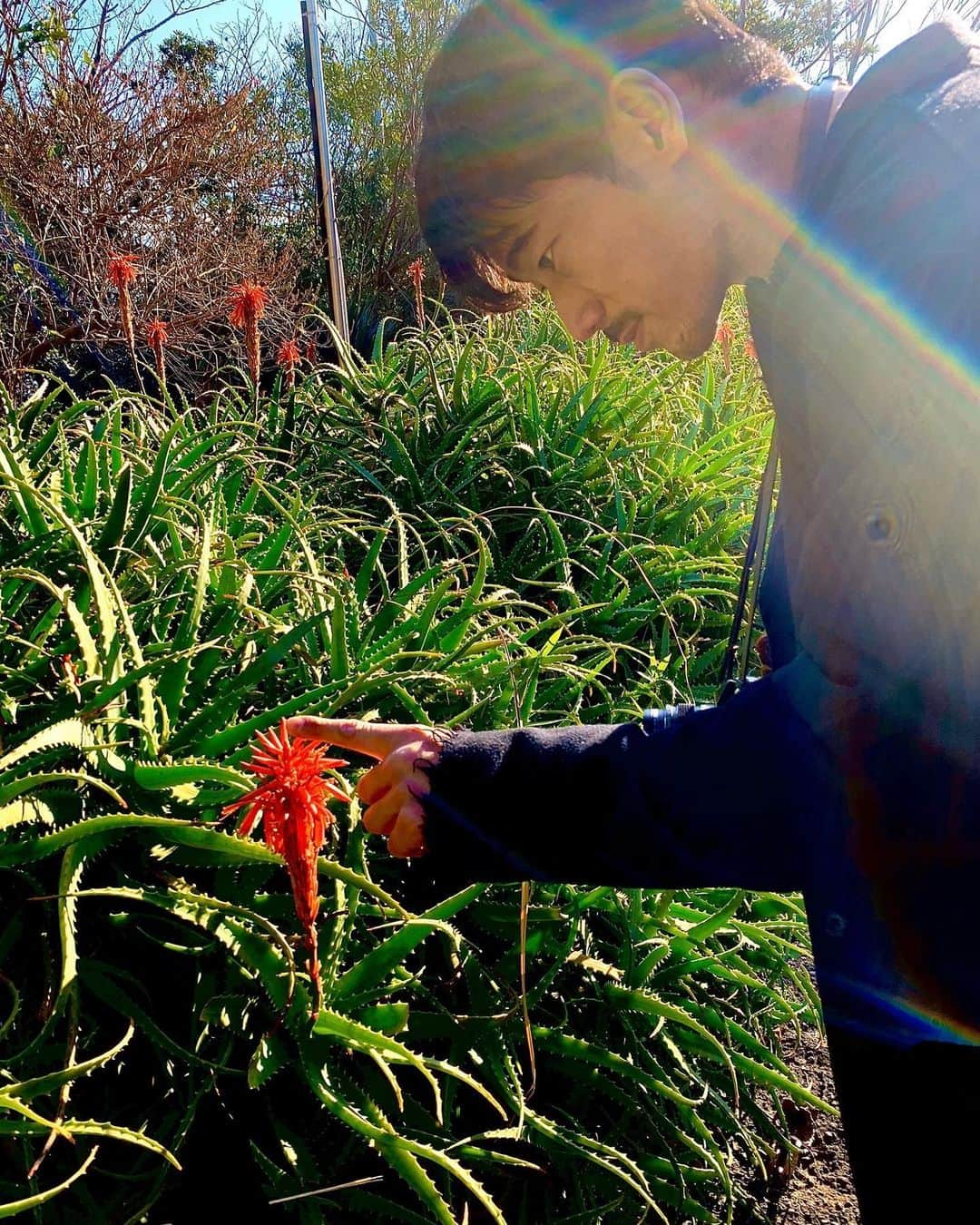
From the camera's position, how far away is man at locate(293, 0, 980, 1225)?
74 centimetres

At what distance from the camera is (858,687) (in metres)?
0.81

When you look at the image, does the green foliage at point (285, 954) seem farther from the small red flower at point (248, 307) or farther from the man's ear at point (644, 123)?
the man's ear at point (644, 123)

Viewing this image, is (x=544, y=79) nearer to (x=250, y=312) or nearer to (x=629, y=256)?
(x=629, y=256)

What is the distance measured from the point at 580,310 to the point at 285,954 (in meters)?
0.90

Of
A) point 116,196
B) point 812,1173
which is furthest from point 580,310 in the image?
point 116,196

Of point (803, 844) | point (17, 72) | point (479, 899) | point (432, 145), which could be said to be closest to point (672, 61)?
point (432, 145)

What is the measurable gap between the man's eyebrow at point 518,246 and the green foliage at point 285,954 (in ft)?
1.83

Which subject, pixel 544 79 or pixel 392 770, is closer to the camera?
pixel 392 770

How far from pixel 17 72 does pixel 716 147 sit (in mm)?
5979

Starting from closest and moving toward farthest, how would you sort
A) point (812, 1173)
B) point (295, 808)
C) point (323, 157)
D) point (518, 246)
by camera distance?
point (295, 808)
point (518, 246)
point (812, 1173)
point (323, 157)

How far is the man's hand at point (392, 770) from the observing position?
977 mm

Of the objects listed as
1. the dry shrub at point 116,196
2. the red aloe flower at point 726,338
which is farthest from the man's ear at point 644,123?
the dry shrub at point 116,196

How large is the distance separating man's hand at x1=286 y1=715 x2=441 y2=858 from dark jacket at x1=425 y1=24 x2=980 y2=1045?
2cm

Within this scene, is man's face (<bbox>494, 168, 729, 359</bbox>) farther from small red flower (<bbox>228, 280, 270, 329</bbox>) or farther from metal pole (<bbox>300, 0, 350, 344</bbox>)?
metal pole (<bbox>300, 0, 350, 344</bbox>)
